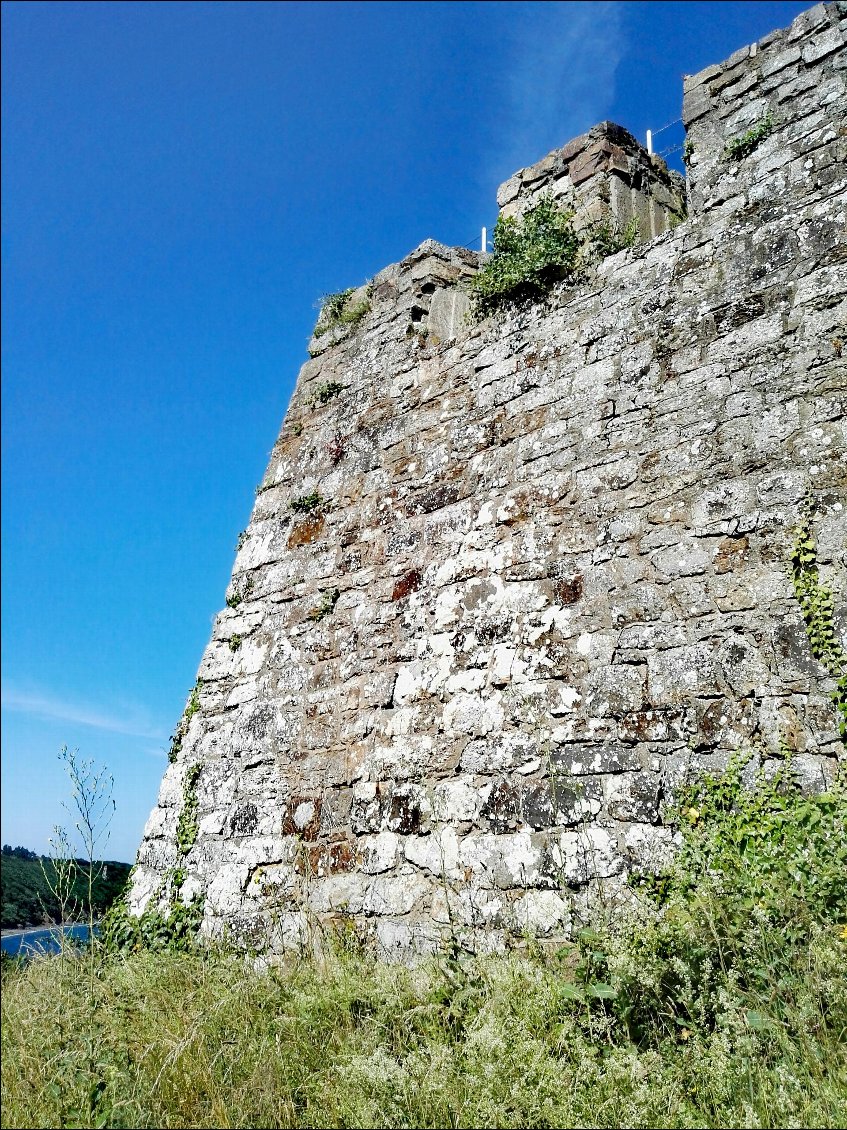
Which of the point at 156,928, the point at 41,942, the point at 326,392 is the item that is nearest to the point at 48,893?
the point at 41,942

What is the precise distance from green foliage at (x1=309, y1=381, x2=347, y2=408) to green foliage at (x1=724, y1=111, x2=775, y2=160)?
322cm

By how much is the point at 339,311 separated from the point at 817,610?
501 centimetres

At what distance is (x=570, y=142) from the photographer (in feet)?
19.1

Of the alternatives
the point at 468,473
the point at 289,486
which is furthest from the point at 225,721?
the point at 468,473

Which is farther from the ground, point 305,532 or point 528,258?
point 528,258

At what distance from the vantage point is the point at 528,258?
540cm

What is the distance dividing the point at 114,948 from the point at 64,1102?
97.2 inches

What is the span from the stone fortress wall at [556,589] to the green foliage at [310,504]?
0.07 meters

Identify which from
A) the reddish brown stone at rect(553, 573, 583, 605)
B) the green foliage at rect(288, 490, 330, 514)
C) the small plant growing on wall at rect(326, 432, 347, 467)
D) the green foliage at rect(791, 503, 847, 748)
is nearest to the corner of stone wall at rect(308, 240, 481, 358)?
the small plant growing on wall at rect(326, 432, 347, 467)

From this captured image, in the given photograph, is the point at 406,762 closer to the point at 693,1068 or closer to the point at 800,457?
the point at 693,1068

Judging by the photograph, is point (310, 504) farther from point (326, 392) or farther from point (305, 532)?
point (326, 392)

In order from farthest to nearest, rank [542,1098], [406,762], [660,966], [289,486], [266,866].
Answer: [289,486], [266,866], [406,762], [660,966], [542,1098]

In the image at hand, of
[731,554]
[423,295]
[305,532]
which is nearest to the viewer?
[731,554]

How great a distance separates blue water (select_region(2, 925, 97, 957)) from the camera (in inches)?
147
